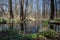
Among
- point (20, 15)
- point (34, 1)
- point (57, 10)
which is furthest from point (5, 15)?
point (57, 10)

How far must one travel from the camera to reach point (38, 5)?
14453mm

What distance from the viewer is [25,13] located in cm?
1174

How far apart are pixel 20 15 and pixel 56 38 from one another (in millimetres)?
6736

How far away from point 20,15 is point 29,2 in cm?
238

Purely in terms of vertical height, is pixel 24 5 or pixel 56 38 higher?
pixel 24 5

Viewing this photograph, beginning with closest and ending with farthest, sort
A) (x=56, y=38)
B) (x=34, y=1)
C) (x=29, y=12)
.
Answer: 1. (x=56, y=38)
2. (x=29, y=12)
3. (x=34, y=1)

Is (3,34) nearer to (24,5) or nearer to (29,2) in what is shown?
(24,5)

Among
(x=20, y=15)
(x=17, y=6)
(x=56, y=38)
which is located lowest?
(x=56, y=38)

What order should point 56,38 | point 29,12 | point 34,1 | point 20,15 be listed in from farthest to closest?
point 34,1 → point 29,12 → point 20,15 → point 56,38

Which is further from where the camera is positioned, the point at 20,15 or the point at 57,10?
the point at 57,10

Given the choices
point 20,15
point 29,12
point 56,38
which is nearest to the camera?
point 56,38

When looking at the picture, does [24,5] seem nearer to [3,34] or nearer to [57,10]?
[57,10]

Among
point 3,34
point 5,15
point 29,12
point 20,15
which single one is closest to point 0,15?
point 5,15

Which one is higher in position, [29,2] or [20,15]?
[29,2]
